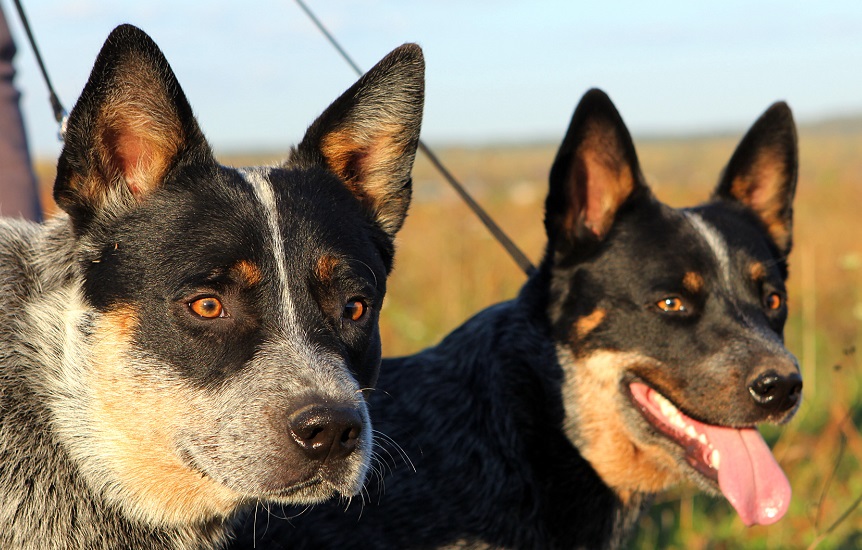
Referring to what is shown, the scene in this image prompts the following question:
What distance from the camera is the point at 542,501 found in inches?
150

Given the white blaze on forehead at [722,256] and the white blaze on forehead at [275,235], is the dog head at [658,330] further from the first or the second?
the white blaze on forehead at [275,235]

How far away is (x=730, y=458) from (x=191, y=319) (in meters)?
2.32

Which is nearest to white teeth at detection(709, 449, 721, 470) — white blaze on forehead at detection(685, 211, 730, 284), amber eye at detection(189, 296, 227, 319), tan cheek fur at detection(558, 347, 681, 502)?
tan cheek fur at detection(558, 347, 681, 502)

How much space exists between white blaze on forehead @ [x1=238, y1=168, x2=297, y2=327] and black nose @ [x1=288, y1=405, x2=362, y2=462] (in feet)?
1.00

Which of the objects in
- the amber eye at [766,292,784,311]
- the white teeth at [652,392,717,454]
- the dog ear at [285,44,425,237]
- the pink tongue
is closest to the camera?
the dog ear at [285,44,425,237]

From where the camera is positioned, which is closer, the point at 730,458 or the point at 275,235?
the point at 275,235

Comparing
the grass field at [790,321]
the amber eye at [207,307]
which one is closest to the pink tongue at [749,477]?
the grass field at [790,321]

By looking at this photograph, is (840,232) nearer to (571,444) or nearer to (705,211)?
(705,211)

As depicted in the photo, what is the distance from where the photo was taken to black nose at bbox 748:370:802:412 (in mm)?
3648

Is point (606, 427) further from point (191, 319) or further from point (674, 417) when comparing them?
point (191, 319)

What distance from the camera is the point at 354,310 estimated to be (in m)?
2.87

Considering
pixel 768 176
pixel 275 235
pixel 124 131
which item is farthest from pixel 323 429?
pixel 768 176

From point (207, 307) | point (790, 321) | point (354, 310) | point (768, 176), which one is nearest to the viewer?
point (207, 307)

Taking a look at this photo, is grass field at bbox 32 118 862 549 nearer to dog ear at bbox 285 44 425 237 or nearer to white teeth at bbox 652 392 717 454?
dog ear at bbox 285 44 425 237
